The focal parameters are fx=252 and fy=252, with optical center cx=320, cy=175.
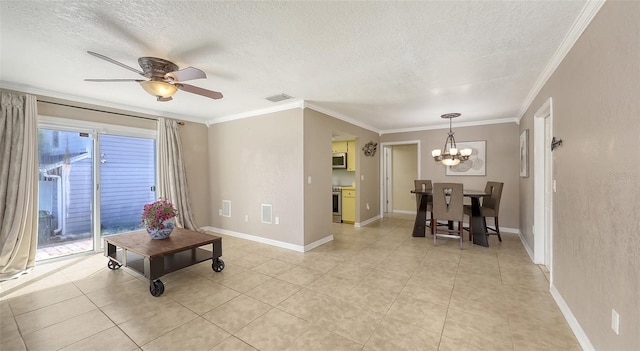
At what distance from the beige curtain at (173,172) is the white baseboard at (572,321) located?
5.34m

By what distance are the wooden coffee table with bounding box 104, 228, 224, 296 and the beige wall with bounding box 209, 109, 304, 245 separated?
1.32 meters

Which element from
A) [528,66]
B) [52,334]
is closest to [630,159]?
[528,66]

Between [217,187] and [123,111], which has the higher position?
[123,111]

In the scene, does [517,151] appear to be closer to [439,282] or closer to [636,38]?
[439,282]

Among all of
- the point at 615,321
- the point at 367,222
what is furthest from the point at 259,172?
the point at 615,321

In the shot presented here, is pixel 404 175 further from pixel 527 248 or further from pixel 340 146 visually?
pixel 527 248

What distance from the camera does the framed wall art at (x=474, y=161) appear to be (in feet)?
17.6

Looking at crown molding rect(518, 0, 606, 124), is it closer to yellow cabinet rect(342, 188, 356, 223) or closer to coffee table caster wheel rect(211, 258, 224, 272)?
yellow cabinet rect(342, 188, 356, 223)

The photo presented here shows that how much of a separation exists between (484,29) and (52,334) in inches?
163

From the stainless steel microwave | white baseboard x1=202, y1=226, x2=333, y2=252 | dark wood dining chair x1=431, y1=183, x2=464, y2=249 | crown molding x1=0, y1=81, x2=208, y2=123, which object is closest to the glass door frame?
crown molding x1=0, y1=81, x2=208, y2=123

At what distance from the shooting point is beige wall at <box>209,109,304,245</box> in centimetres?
408

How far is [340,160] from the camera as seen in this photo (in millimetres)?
6473

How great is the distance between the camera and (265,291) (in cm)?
268

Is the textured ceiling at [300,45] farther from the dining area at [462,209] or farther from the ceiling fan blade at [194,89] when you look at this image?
the dining area at [462,209]
